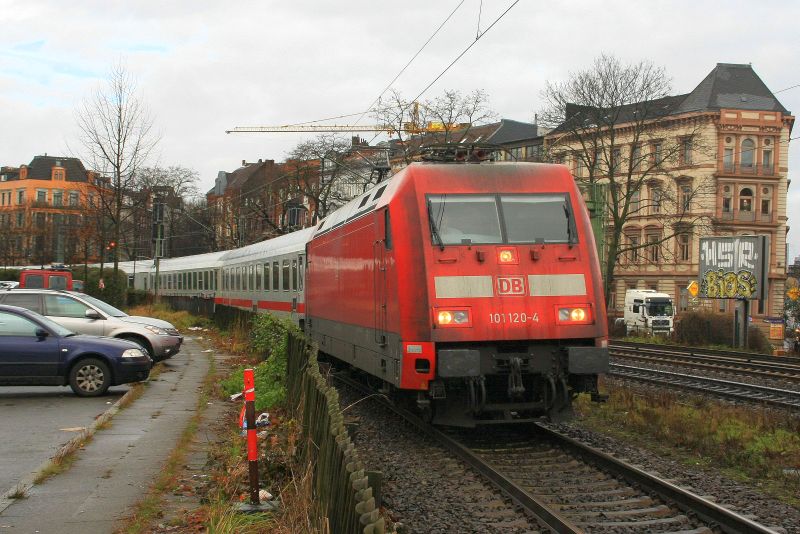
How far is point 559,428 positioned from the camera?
38.7ft

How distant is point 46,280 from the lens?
35.3 meters

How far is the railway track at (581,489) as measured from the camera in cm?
680

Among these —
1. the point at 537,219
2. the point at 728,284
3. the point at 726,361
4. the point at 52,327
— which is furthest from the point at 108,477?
the point at 728,284

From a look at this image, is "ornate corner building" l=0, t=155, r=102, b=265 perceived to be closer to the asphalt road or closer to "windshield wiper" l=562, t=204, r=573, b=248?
the asphalt road

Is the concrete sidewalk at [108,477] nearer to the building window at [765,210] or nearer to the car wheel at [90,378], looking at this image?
the car wheel at [90,378]

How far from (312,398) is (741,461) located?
4.63 metres

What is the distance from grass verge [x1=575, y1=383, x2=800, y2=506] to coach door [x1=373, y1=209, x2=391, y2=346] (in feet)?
9.70

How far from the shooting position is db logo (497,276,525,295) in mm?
10000

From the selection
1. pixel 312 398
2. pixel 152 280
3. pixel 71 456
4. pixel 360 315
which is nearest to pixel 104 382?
pixel 360 315

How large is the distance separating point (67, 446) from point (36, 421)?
2743 mm

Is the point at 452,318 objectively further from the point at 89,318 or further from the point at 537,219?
the point at 89,318

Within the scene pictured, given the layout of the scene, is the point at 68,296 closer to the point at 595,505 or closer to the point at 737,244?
the point at 595,505

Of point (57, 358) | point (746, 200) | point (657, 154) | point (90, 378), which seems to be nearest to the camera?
point (57, 358)

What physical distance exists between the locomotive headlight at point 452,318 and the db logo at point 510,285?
49cm
